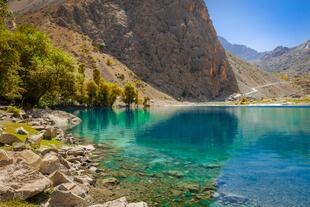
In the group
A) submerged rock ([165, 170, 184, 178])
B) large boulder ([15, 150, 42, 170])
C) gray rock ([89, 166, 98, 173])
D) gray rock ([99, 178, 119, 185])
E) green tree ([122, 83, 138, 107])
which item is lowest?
submerged rock ([165, 170, 184, 178])

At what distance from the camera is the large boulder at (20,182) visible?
16.2m

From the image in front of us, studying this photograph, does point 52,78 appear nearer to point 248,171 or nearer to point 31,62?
point 31,62

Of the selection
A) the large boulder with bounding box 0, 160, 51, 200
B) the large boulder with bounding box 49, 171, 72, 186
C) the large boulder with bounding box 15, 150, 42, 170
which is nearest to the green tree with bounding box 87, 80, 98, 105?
the large boulder with bounding box 15, 150, 42, 170

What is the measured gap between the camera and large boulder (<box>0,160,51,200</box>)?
16.2 metres

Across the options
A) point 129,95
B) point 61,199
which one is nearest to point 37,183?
point 61,199

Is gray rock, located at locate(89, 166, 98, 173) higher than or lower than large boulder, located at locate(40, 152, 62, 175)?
lower

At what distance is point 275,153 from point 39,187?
33.8 m

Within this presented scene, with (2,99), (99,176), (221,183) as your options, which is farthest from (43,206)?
(2,99)

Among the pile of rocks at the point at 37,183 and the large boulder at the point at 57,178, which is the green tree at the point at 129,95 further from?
the large boulder at the point at 57,178

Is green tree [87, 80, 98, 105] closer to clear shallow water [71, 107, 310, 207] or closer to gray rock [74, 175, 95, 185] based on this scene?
clear shallow water [71, 107, 310, 207]

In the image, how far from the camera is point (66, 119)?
249 ft

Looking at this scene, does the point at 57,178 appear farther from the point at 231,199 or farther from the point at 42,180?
the point at 231,199

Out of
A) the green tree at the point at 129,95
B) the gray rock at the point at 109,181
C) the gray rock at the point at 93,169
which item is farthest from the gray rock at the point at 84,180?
the green tree at the point at 129,95

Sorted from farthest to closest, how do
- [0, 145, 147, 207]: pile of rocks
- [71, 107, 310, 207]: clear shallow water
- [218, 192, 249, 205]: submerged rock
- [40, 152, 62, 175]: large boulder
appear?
[71, 107, 310, 207]: clear shallow water < [218, 192, 249, 205]: submerged rock < [40, 152, 62, 175]: large boulder < [0, 145, 147, 207]: pile of rocks
